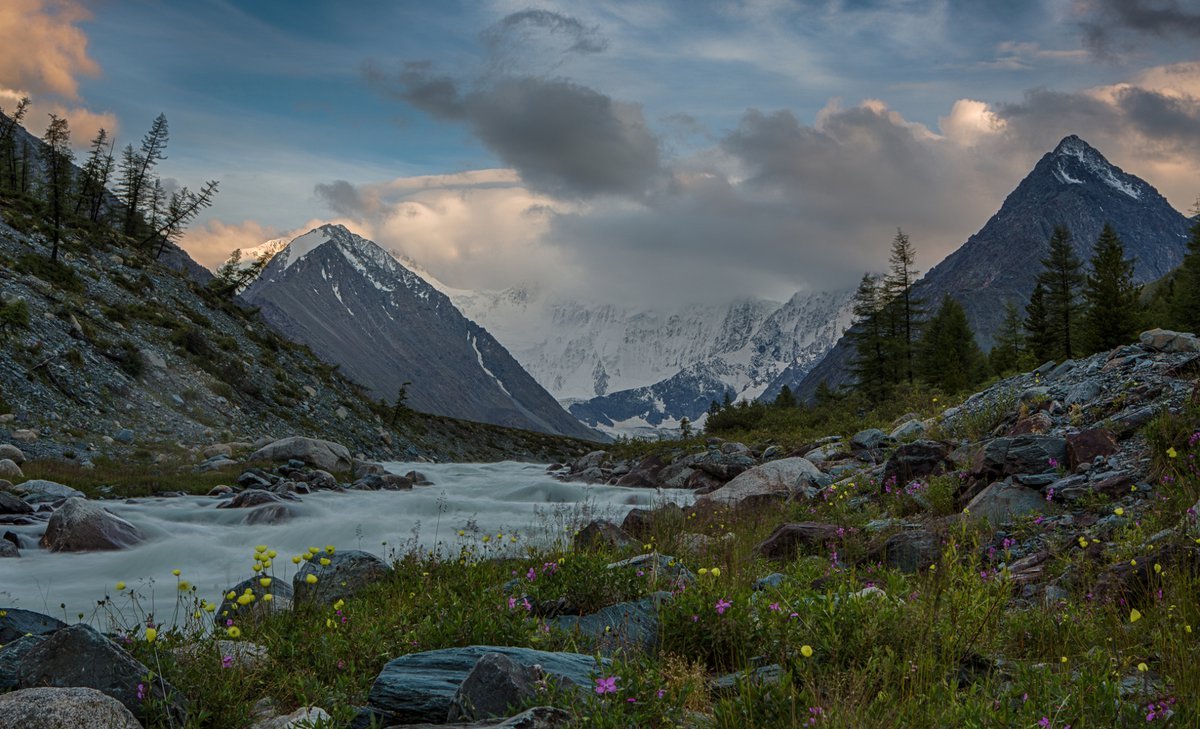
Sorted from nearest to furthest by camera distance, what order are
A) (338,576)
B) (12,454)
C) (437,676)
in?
(437,676), (338,576), (12,454)

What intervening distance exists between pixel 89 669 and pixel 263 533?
1321 cm

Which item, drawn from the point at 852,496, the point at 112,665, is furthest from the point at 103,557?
the point at 852,496

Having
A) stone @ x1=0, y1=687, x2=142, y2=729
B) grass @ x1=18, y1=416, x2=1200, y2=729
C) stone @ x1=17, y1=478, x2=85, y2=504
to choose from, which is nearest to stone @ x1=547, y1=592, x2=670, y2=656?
grass @ x1=18, y1=416, x2=1200, y2=729

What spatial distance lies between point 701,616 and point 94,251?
4386 cm

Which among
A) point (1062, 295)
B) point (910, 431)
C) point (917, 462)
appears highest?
point (1062, 295)

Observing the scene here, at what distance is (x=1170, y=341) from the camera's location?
1427 centimetres

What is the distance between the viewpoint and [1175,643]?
14.2 feet

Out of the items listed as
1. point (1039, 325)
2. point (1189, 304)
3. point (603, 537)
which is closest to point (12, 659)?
point (603, 537)

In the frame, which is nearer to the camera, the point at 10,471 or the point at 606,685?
the point at 606,685

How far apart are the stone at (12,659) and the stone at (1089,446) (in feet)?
38.1

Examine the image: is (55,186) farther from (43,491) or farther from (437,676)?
(437,676)

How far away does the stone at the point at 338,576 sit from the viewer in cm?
736

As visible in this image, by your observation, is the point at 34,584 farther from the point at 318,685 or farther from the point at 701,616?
the point at 701,616

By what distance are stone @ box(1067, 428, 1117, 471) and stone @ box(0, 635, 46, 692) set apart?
38.1 feet
